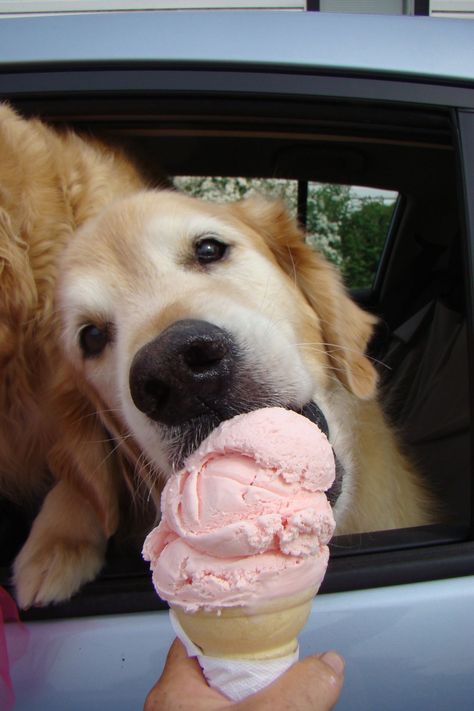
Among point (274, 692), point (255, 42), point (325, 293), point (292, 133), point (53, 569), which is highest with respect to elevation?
point (255, 42)

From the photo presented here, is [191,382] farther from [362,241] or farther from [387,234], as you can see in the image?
[362,241]

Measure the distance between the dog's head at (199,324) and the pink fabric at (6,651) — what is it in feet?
1.42

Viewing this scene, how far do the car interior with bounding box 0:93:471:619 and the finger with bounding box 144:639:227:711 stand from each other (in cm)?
37

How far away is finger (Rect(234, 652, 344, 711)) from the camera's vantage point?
0.85 m

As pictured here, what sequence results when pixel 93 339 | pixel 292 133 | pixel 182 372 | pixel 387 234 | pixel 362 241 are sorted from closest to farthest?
pixel 182 372, pixel 93 339, pixel 292 133, pixel 387 234, pixel 362 241

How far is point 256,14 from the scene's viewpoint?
5.30ft

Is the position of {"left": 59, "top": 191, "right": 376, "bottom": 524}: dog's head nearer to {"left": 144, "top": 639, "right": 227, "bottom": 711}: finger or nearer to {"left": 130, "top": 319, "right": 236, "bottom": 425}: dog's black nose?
{"left": 130, "top": 319, "right": 236, "bottom": 425}: dog's black nose

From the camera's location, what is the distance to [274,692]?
871mm

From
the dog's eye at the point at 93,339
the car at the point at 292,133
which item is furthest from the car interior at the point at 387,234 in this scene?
the dog's eye at the point at 93,339

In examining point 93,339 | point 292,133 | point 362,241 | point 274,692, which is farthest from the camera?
point 362,241

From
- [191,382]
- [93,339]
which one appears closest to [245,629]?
[191,382]

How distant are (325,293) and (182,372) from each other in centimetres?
89

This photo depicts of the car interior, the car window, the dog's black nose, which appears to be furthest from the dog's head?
the car window

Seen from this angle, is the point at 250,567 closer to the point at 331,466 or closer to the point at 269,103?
the point at 331,466
